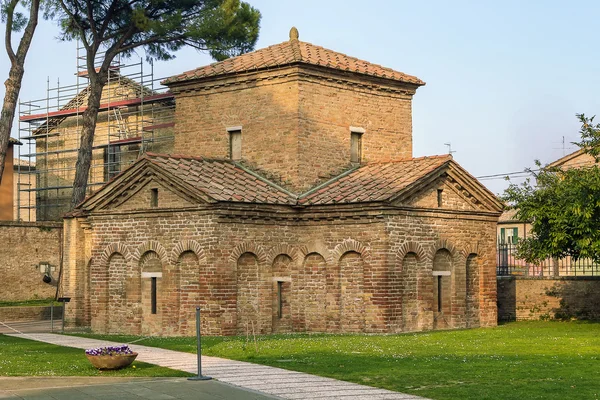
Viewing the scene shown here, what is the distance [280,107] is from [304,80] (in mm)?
1137

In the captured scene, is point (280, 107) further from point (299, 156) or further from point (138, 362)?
point (138, 362)

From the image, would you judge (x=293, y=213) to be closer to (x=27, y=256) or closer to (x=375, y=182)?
(x=375, y=182)

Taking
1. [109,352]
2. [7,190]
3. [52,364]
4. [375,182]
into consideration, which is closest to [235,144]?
[375,182]

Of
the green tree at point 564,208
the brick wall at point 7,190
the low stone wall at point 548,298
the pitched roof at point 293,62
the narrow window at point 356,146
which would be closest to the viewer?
the green tree at point 564,208

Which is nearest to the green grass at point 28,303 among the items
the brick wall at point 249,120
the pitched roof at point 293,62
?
the brick wall at point 249,120

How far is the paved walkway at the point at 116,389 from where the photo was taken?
14.4 metres

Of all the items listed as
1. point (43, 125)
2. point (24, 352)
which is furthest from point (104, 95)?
point (24, 352)

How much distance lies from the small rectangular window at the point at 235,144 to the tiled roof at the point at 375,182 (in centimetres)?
319

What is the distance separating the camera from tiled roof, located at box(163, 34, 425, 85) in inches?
1161

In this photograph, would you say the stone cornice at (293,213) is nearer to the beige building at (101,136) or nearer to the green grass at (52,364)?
the green grass at (52,364)

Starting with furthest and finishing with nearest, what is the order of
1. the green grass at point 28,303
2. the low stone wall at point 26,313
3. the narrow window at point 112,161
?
the narrow window at point 112,161, the green grass at point 28,303, the low stone wall at point 26,313

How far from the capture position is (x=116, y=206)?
2847cm

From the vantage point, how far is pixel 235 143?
30531mm

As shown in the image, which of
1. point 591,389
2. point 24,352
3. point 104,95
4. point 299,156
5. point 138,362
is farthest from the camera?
point 104,95
